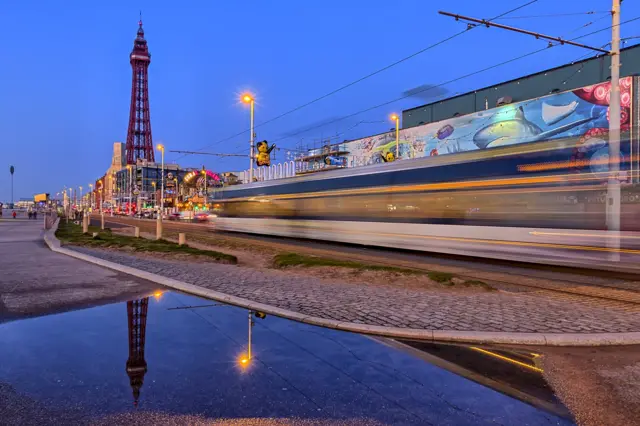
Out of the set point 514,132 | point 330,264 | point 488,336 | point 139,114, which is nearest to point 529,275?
point 330,264

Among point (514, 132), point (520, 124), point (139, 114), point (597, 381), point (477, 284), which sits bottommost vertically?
point (597, 381)

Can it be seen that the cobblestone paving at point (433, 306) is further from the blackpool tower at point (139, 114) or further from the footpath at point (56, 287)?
the blackpool tower at point (139, 114)

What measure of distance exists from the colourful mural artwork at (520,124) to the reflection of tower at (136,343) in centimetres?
1568

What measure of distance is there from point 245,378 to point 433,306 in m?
4.20

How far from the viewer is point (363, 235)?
19422 mm

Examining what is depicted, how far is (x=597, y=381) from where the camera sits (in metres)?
4.41

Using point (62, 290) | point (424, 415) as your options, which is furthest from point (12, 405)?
point (62, 290)

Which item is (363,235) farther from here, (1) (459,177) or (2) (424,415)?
(2) (424,415)

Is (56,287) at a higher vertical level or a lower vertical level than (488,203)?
lower

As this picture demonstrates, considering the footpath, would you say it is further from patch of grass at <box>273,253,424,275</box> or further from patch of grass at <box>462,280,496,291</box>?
patch of grass at <box>462,280,496,291</box>

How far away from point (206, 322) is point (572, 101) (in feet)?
98.1

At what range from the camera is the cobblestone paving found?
251 inches

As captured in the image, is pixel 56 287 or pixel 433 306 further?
pixel 56 287

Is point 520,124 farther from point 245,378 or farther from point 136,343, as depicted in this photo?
point 245,378
